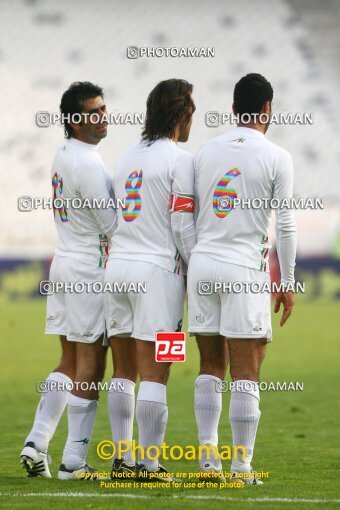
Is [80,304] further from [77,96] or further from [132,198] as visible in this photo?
[77,96]

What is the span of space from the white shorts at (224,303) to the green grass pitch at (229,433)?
82cm

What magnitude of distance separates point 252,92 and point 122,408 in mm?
1836

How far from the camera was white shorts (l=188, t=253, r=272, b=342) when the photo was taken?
18.0ft

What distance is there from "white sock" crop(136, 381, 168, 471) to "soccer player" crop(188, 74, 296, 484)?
200mm

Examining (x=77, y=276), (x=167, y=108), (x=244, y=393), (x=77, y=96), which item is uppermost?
(x=77, y=96)

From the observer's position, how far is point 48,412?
631 cm

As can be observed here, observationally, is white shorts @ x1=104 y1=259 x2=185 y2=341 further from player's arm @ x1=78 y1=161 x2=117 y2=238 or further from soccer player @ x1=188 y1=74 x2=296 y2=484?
player's arm @ x1=78 y1=161 x2=117 y2=238

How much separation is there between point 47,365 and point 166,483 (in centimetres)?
1017

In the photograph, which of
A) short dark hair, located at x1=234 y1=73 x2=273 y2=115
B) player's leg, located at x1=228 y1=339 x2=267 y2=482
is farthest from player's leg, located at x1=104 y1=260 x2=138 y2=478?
short dark hair, located at x1=234 y1=73 x2=273 y2=115

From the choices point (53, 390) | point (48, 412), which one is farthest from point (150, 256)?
point (48, 412)

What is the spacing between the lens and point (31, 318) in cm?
2450

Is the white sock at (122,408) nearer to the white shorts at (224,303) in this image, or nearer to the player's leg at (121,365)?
the player's leg at (121,365)

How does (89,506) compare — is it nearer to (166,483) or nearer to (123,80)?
(166,483)

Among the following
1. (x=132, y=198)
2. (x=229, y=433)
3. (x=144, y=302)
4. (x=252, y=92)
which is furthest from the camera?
(x=229, y=433)
